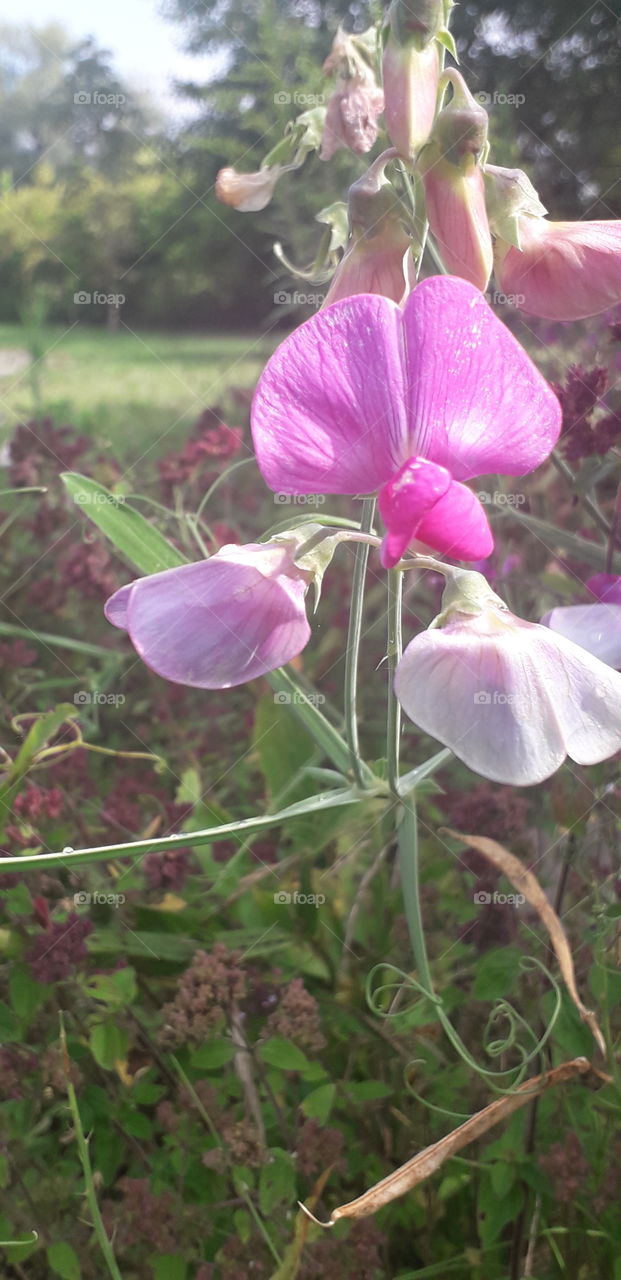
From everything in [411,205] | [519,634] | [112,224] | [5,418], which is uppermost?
[411,205]

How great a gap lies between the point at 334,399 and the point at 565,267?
0.57 feet

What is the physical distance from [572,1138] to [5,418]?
6.66 ft

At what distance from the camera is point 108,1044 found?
0.89 m

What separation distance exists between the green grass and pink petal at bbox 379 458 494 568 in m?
1.96

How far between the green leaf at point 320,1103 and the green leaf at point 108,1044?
0.17 metres

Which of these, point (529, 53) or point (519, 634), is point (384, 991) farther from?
point (529, 53)

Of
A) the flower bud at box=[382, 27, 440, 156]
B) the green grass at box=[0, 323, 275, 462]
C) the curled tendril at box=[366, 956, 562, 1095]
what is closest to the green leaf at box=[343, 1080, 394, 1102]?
the curled tendril at box=[366, 956, 562, 1095]

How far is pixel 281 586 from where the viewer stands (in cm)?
58

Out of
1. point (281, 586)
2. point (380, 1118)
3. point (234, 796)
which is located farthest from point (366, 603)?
point (281, 586)

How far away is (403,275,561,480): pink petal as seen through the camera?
540 mm
